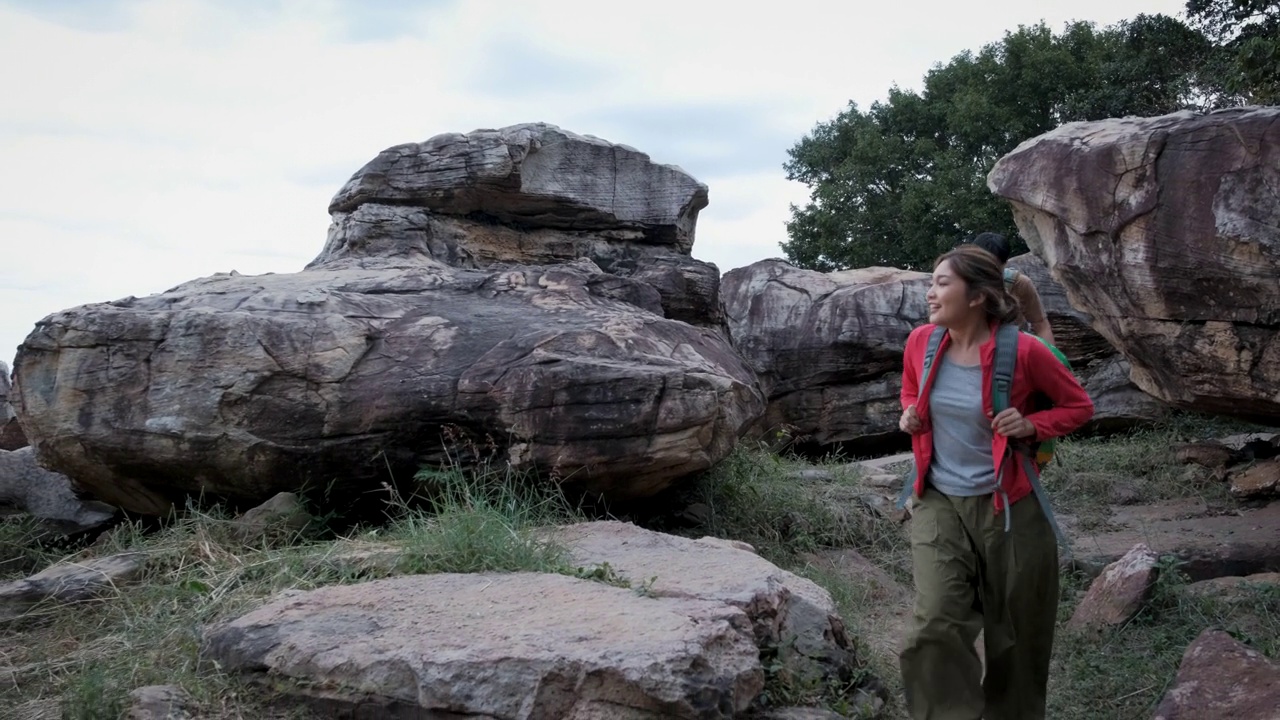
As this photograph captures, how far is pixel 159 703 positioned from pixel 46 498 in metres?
3.51

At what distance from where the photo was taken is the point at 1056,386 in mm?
3449

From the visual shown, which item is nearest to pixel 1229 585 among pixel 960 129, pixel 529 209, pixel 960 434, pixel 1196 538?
pixel 1196 538

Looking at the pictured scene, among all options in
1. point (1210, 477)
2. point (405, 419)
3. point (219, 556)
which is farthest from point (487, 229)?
point (1210, 477)

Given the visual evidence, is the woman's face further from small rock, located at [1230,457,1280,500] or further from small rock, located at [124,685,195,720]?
small rock, located at [1230,457,1280,500]

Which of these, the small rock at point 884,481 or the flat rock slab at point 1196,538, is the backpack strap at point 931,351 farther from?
the small rock at point 884,481

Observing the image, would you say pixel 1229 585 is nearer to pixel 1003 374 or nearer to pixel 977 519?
pixel 977 519

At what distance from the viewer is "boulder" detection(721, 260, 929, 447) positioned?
426 inches

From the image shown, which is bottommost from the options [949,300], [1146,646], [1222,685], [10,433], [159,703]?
[1146,646]

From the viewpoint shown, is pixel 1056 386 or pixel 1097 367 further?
pixel 1097 367

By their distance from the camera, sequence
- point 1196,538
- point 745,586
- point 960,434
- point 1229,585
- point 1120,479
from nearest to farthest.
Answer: point 960,434, point 745,586, point 1229,585, point 1196,538, point 1120,479

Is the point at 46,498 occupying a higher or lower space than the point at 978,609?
higher

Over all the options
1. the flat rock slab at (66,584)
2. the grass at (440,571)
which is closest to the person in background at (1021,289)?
the grass at (440,571)

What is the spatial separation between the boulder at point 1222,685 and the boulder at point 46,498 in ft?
17.2

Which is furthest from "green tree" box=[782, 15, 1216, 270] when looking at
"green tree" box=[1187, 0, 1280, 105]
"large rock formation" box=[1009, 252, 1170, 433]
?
"large rock formation" box=[1009, 252, 1170, 433]
